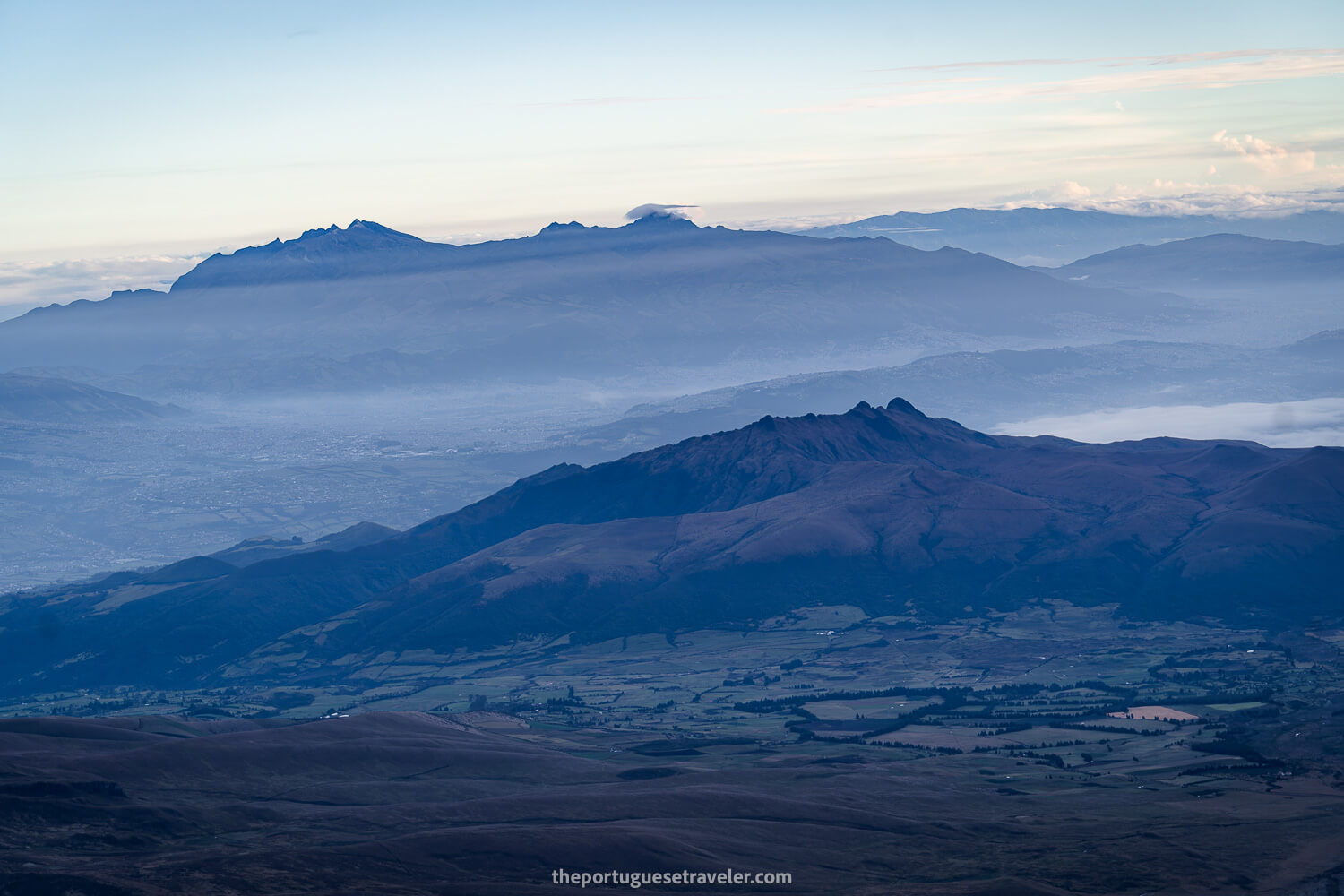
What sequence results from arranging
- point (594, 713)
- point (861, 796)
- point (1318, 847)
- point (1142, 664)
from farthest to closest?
point (1142, 664) → point (594, 713) → point (861, 796) → point (1318, 847)

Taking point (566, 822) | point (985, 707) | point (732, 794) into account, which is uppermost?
point (566, 822)

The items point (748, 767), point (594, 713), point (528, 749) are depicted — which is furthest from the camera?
point (594, 713)

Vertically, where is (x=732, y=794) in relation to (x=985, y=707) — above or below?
above

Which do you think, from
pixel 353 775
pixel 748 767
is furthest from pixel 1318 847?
pixel 353 775

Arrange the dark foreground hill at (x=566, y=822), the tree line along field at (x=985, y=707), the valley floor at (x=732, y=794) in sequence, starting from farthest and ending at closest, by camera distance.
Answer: the tree line along field at (x=985, y=707)
the valley floor at (x=732, y=794)
the dark foreground hill at (x=566, y=822)

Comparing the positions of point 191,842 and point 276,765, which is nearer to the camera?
point 191,842

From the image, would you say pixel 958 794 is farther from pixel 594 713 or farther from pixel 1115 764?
pixel 594 713

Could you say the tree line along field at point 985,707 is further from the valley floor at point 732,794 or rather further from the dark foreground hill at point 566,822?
the dark foreground hill at point 566,822

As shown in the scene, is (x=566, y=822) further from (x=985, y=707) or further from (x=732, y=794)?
(x=985, y=707)

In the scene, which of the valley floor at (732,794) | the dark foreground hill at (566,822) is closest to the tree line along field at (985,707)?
the valley floor at (732,794)

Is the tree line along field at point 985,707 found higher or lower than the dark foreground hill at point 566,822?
lower

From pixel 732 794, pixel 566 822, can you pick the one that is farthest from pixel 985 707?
pixel 566 822
